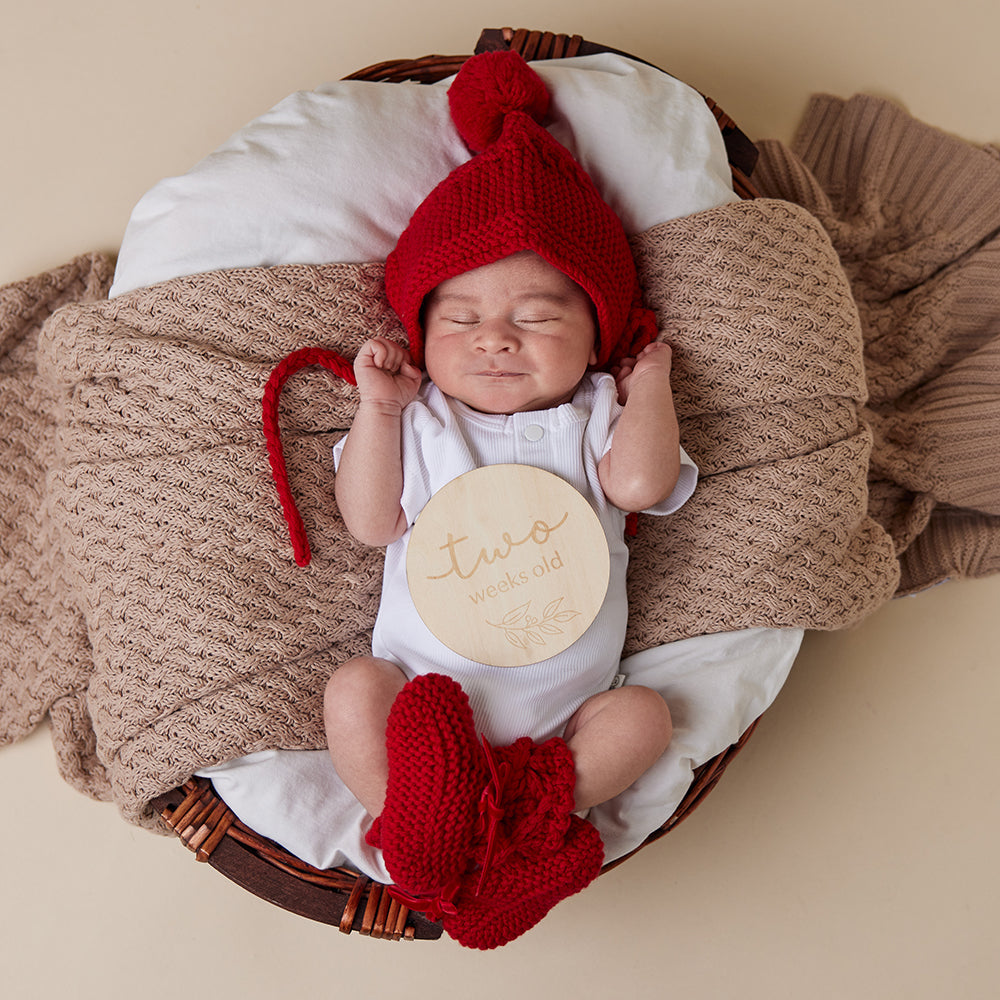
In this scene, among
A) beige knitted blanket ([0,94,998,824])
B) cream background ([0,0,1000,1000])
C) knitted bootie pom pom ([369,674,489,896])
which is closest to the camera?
knitted bootie pom pom ([369,674,489,896])

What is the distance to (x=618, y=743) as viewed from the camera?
1257mm

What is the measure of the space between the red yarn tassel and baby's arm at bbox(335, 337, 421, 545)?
0.07 m

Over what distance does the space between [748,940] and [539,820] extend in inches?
26.8

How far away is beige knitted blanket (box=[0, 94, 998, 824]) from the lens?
4.48ft

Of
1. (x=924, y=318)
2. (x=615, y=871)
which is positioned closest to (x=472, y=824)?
(x=615, y=871)

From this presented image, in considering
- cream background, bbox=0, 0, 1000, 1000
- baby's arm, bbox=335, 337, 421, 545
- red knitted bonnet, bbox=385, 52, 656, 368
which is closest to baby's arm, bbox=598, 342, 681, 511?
red knitted bonnet, bbox=385, 52, 656, 368

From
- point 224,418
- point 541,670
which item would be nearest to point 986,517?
point 541,670

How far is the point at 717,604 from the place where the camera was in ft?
4.71

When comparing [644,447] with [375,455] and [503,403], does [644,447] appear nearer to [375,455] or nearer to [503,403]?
[503,403]

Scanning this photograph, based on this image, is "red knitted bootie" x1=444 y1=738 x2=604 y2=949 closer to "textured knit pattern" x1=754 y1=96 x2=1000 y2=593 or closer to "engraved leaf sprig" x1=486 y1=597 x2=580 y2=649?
"engraved leaf sprig" x1=486 y1=597 x2=580 y2=649

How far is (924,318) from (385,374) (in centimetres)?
105

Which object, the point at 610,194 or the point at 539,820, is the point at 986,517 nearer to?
the point at 610,194

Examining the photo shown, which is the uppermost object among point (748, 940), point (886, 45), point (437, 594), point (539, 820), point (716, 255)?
point (886, 45)

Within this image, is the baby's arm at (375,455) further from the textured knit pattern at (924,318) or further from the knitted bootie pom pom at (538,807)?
the textured knit pattern at (924,318)
